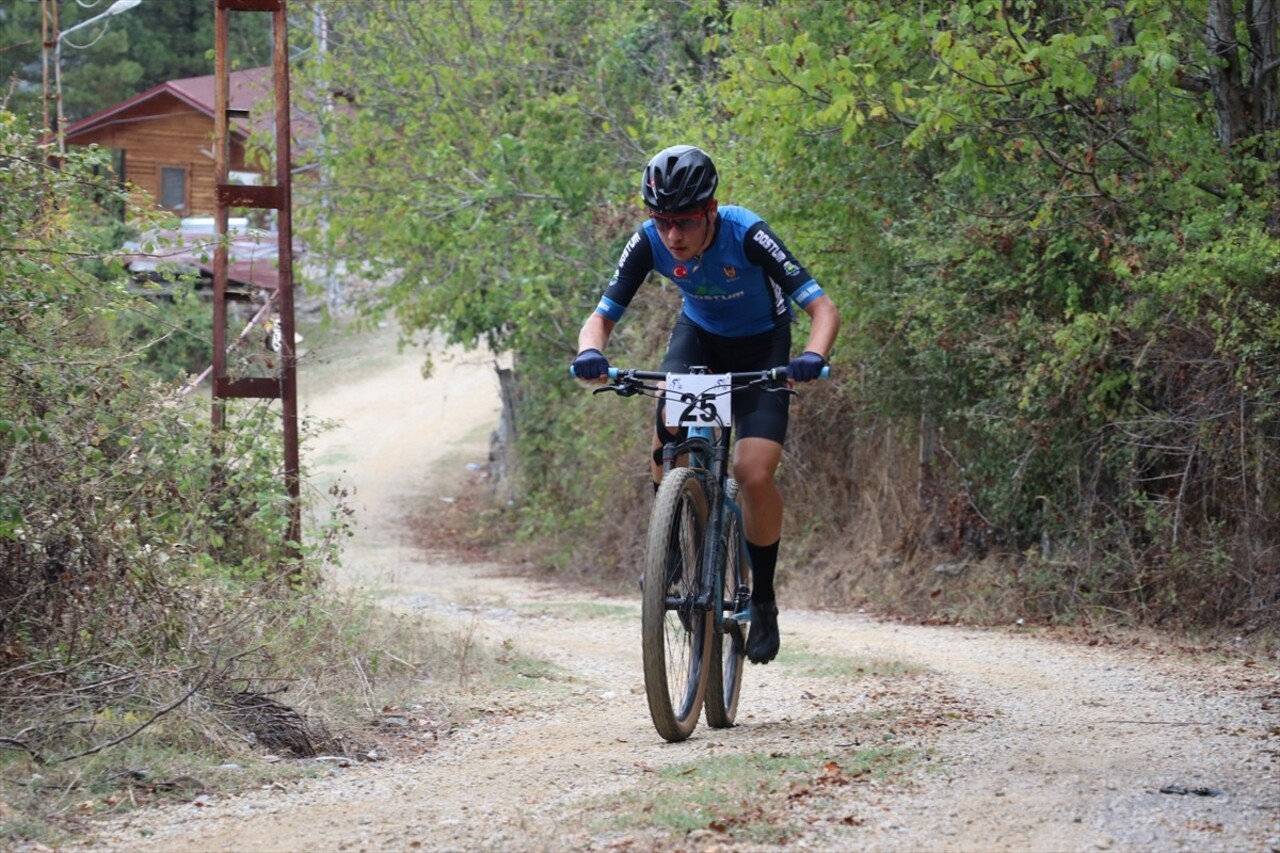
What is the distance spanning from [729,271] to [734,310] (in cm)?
23

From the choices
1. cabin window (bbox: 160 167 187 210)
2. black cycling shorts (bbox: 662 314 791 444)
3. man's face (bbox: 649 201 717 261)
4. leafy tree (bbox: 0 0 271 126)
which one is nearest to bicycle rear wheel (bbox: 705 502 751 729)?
black cycling shorts (bbox: 662 314 791 444)

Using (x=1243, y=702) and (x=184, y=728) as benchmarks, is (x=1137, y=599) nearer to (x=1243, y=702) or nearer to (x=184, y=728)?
(x=1243, y=702)

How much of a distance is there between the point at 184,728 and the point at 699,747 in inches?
79.6

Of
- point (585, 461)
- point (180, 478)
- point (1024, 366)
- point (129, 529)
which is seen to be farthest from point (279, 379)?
point (585, 461)

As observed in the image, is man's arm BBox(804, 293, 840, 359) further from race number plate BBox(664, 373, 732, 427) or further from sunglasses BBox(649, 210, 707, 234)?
sunglasses BBox(649, 210, 707, 234)

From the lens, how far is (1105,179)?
10.8 m

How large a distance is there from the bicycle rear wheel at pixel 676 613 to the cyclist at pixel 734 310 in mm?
363

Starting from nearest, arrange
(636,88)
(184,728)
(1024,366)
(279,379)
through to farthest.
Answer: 1. (184,728)
2. (279,379)
3. (1024,366)
4. (636,88)

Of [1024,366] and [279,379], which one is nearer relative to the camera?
[279,379]

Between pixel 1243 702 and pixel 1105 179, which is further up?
pixel 1105 179

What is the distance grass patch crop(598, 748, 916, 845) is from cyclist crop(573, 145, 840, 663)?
3.52ft

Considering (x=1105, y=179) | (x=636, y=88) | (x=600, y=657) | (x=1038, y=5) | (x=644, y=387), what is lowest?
(x=600, y=657)

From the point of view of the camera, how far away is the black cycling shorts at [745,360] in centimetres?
656

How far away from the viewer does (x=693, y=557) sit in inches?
253
